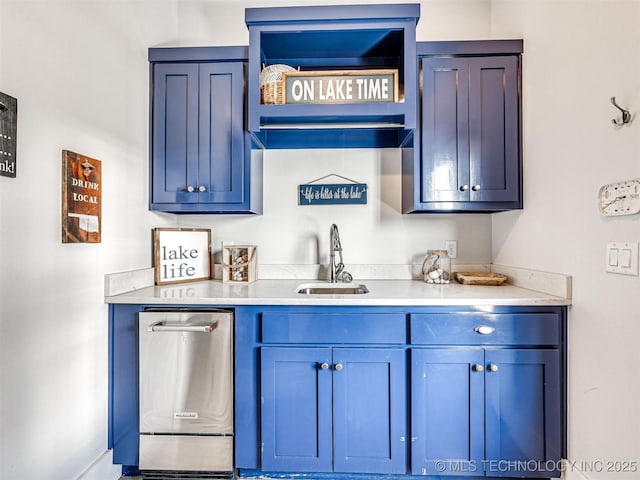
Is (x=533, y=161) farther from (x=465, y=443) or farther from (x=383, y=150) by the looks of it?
(x=465, y=443)

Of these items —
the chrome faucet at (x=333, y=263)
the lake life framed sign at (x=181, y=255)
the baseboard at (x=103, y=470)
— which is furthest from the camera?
the chrome faucet at (x=333, y=263)

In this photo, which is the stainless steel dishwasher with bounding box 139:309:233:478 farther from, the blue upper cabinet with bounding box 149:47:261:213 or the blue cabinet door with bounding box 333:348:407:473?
the blue upper cabinet with bounding box 149:47:261:213

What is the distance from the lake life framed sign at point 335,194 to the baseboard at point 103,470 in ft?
5.53

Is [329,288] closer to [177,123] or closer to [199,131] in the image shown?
[199,131]

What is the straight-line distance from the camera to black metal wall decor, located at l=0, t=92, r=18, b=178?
1.05 meters

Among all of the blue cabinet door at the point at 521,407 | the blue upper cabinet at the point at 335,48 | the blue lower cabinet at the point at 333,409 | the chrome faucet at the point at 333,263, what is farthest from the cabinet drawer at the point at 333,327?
the blue upper cabinet at the point at 335,48

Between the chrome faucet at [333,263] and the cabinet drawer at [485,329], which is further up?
the chrome faucet at [333,263]

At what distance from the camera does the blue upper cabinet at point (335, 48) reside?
5.44 ft

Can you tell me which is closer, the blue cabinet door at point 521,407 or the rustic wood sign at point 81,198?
the rustic wood sign at point 81,198

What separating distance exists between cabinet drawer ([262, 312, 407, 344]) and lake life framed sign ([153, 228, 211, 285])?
30.1 inches

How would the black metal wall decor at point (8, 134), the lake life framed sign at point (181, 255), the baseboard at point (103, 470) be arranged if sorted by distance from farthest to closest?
the lake life framed sign at point (181, 255) → the baseboard at point (103, 470) → the black metal wall decor at point (8, 134)

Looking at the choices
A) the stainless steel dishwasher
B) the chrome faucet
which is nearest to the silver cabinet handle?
the chrome faucet

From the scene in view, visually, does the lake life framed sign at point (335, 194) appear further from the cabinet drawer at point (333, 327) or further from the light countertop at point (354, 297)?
the cabinet drawer at point (333, 327)

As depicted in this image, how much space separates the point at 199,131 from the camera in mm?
1857
